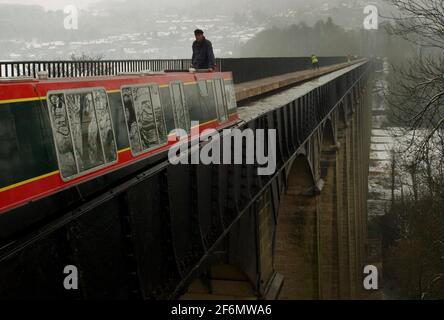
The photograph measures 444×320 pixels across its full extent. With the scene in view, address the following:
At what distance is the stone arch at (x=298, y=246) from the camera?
21562 mm

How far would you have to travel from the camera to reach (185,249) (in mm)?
5855

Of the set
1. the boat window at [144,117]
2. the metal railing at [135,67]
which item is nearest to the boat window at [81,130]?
the boat window at [144,117]

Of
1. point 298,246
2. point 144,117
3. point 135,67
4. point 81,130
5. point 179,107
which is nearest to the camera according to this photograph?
point 81,130

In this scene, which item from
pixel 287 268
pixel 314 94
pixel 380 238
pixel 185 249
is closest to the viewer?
pixel 185 249

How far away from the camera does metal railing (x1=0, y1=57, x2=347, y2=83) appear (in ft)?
42.9

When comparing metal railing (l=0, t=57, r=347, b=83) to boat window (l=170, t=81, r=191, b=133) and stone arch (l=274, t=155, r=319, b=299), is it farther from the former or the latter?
stone arch (l=274, t=155, r=319, b=299)

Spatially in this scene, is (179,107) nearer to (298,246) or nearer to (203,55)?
(203,55)

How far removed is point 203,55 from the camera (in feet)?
42.4

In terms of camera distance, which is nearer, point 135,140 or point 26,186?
point 26,186

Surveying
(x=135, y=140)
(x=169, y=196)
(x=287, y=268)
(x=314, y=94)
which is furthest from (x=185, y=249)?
(x=287, y=268)

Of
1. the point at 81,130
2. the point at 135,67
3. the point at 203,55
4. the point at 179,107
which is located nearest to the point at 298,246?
the point at 135,67

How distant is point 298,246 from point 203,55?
11364 millimetres
